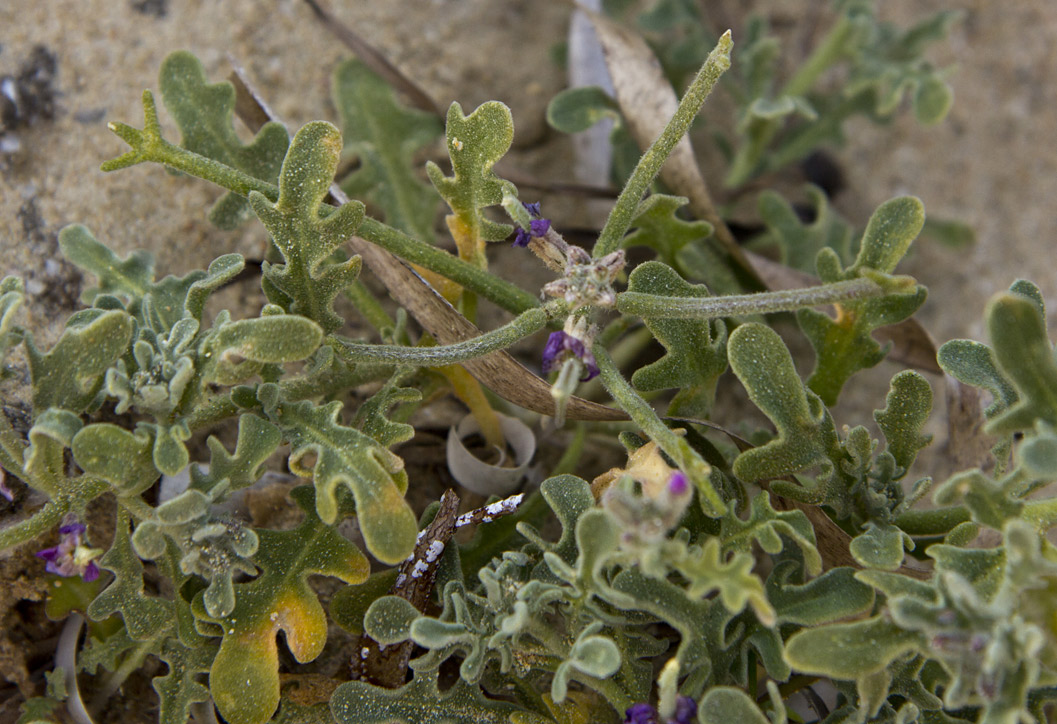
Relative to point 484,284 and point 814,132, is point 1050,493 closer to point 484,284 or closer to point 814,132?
point 814,132

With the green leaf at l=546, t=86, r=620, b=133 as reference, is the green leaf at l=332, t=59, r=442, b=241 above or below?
below

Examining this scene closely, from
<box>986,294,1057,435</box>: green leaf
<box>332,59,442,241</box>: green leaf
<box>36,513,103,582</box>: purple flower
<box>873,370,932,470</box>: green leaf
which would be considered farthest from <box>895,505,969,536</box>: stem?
<box>36,513,103,582</box>: purple flower

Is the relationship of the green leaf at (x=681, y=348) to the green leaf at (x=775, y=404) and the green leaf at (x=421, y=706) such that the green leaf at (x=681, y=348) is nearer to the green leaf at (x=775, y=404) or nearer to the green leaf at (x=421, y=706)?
the green leaf at (x=775, y=404)

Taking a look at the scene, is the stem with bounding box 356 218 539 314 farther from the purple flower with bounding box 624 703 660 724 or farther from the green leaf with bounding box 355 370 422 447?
the purple flower with bounding box 624 703 660 724

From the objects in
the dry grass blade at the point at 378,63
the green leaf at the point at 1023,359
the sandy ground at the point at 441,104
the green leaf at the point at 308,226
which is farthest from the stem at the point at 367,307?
the green leaf at the point at 1023,359

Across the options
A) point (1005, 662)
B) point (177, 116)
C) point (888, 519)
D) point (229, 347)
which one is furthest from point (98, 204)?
point (1005, 662)

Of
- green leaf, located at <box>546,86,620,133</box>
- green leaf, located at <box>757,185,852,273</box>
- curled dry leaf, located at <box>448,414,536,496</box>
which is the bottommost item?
curled dry leaf, located at <box>448,414,536,496</box>
